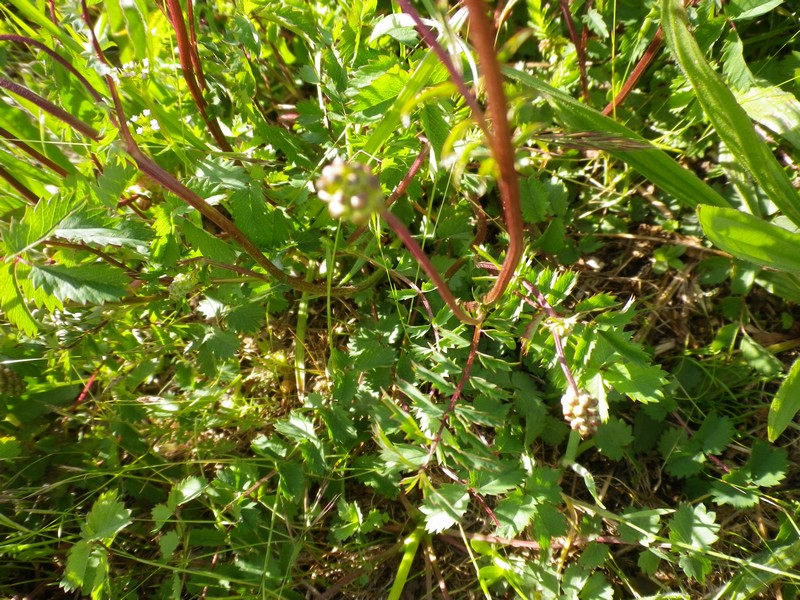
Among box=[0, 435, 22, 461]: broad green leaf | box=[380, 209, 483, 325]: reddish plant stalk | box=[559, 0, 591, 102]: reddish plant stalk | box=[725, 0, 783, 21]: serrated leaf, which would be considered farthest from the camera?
box=[559, 0, 591, 102]: reddish plant stalk

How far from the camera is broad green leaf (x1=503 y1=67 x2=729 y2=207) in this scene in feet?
5.29

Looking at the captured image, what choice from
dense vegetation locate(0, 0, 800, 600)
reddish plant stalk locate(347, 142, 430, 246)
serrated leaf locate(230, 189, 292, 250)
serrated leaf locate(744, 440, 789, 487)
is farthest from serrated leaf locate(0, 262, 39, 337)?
serrated leaf locate(744, 440, 789, 487)

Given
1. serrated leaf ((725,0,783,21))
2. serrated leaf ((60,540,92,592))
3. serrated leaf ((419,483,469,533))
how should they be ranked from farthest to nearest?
serrated leaf ((725,0,783,21)) → serrated leaf ((60,540,92,592)) → serrated leaf ((419,483,469,533))

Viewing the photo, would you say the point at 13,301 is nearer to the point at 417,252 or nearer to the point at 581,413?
the point at 417,252

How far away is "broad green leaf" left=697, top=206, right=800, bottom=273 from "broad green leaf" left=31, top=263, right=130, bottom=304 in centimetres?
144

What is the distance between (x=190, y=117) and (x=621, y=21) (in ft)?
4.87

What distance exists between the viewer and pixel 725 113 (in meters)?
1.57

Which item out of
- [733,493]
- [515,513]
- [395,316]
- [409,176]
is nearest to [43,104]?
[409,176]

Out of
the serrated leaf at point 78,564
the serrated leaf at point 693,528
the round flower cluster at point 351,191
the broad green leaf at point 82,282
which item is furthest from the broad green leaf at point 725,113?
the serrated leaf at point 78,564

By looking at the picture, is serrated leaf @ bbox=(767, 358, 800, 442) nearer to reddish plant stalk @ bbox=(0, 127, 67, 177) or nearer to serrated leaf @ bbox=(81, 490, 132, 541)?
serrated leaf @ bbox=(81, 490, 132, 541)

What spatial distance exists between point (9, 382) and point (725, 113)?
2.34 metres

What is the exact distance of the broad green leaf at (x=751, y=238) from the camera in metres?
1.44

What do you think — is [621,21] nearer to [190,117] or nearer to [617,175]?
[617,175]

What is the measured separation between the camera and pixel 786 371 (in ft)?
6.14
